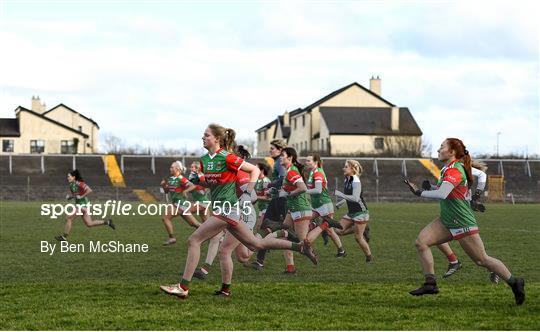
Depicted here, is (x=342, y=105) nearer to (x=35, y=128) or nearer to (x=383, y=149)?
(x=383, y=149)

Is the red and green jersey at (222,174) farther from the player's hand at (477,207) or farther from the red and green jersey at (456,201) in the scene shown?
the player's hand at (477,207)

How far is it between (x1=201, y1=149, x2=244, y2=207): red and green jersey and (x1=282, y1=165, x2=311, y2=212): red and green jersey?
113 inches

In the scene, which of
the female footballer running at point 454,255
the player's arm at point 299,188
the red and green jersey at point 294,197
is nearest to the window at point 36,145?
the red and green jersey at point 294,197

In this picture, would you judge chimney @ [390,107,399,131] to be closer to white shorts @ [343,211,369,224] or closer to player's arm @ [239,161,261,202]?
white shorts @ [343,211,369,224]

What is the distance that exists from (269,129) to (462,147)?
317 feet

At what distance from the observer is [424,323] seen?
27.3 feet

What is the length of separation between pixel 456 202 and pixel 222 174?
Answer: 277 centimetres

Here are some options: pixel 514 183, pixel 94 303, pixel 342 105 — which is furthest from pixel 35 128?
pixel 94 303

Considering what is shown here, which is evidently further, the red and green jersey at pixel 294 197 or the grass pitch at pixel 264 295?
the red and green jersey at pixel 294 197

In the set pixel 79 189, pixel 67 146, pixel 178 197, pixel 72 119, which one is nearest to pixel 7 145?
pixel 67 146

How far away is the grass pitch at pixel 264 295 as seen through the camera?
839cm

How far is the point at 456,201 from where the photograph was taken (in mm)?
9750

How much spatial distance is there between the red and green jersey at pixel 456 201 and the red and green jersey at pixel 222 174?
2434 mm

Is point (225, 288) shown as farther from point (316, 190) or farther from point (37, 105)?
point (37, 105)
